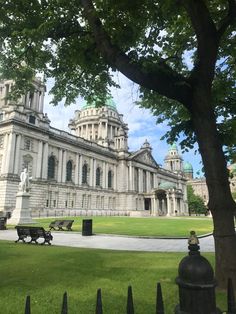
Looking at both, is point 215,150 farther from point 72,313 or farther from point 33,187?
point 33,187

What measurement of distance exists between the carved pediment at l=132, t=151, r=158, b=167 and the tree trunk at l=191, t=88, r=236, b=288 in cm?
8059

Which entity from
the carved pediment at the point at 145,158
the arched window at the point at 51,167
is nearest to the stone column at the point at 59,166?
the arched window at the point at 51,167

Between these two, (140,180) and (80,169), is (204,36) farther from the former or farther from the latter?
(140,180)

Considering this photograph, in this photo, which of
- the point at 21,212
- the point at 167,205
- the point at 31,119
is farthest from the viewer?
the point at 167,205

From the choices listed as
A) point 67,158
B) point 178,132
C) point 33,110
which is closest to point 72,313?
point 178,132

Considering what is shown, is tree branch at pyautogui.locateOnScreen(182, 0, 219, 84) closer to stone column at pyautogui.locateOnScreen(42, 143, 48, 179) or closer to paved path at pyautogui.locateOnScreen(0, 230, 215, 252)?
paved path at pyautogui.locateOnScreen(0, 230, 215, 252)

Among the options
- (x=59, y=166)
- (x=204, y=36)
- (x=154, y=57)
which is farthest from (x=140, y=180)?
(x=204, y=36)

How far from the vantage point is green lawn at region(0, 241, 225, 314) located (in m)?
6.28

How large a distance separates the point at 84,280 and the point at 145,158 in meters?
89.3

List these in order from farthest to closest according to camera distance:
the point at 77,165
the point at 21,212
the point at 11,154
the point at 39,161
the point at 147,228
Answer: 1. the point at 77,165
2. the point at 39,161
3. the point at 11,154
4. the point at 21,212
5. the point at 147,228

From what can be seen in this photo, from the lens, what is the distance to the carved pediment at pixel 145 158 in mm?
90750

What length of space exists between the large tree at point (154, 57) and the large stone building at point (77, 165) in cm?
1981

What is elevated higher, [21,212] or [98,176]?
[98,176]

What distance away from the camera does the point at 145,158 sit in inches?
3814
